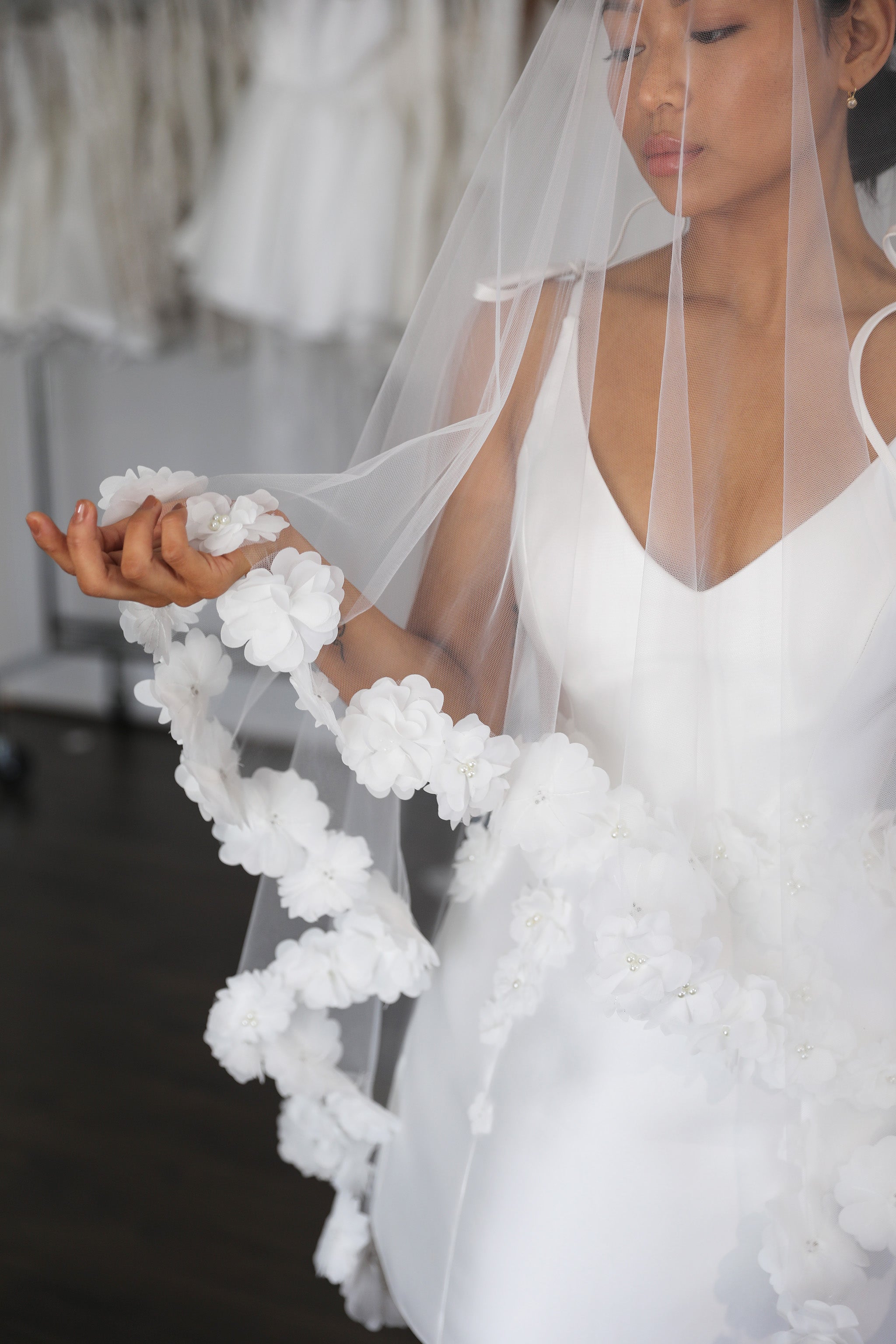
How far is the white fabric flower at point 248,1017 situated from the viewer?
0.90 m

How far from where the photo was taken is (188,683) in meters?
0.81

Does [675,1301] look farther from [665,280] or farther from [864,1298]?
[665,280]

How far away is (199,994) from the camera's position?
209cm

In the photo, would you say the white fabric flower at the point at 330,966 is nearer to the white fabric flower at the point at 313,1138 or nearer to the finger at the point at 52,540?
the white fabric flower at the point at 313,1138

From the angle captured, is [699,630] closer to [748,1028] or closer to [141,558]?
[748,1028]

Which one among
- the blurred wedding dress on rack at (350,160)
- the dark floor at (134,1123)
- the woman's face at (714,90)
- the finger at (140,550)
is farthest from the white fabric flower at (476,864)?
the blurred wedding dress on rack at (350,160)

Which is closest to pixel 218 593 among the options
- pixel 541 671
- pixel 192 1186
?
pixel 541 671

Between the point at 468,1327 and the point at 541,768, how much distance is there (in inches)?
17.1

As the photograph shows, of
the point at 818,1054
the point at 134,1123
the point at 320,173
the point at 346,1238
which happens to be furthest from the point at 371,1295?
the point at 320,173

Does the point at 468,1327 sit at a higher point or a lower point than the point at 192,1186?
higher

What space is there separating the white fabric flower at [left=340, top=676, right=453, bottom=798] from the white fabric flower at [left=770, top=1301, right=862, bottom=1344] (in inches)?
17.2

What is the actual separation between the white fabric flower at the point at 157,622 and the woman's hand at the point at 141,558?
5 centimetres

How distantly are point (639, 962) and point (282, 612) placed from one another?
0.32m

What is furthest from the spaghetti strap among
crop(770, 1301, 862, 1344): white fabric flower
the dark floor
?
the dark floor
